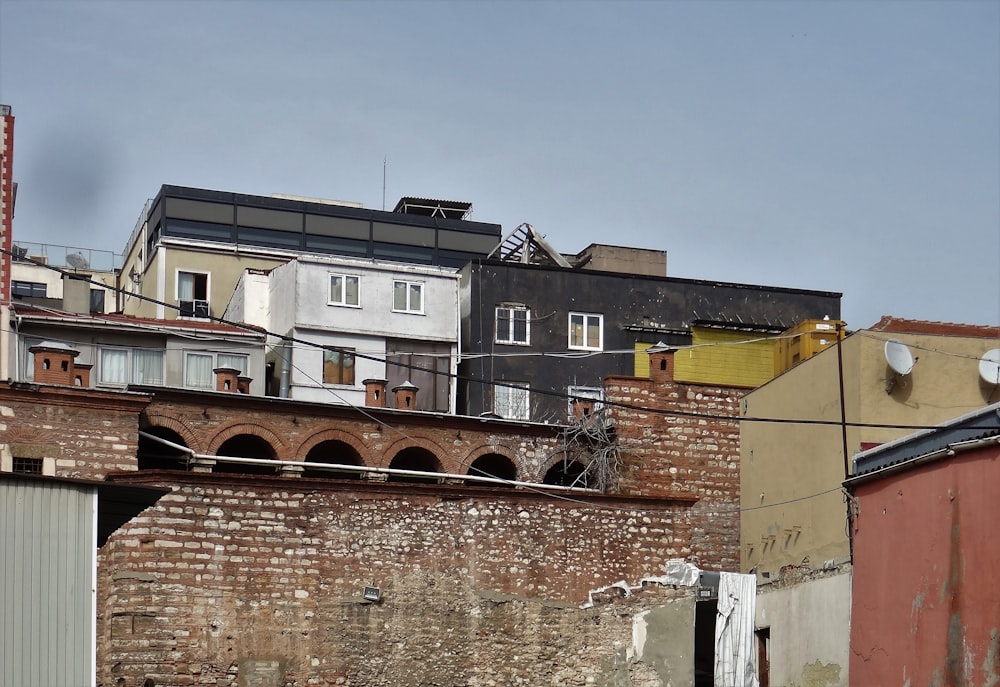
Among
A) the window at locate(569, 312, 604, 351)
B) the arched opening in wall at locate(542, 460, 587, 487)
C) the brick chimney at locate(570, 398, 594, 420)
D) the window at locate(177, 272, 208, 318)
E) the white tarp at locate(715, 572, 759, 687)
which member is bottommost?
the white tarp at locate(715, 572, 759, 687)

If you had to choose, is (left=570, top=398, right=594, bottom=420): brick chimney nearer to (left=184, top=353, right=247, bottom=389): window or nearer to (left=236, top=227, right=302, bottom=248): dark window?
(left=184, top=353, right=247, bottom=389): window

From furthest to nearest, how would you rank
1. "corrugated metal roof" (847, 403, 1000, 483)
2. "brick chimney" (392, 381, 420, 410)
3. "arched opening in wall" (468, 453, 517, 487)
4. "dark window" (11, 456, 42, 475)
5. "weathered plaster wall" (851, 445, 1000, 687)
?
1. "brick chimney" (392, 381, 420, 410)
2. "arched opening in wall" (468, 453, 517, 487)
3. "dark window" (11, 456, 42, 475)
4. "corrugated metal roof" (847, 403, 1000, 483)
5. "weathered plaster wall" (851, 445, 1000, 687)

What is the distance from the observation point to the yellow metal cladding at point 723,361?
45281 mm

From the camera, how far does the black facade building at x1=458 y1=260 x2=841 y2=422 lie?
1724 inches

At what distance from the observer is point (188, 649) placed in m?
29.7

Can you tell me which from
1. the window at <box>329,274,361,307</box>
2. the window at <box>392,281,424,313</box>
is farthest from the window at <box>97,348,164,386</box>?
the window at <box>392,281,424,313</box>

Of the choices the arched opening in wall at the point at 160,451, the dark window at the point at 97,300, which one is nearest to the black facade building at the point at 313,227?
the dark window at the point at 97,300

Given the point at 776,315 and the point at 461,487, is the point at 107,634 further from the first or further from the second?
the point at 776,315

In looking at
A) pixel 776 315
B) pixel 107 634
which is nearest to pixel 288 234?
pixel 776 315

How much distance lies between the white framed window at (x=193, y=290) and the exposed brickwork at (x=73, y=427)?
59.3 feet

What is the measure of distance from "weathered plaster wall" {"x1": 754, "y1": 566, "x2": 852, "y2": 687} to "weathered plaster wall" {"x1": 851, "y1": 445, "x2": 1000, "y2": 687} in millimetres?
750

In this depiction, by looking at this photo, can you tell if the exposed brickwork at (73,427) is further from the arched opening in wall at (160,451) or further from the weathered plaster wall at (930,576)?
the weathered plaster wall at (930,576)

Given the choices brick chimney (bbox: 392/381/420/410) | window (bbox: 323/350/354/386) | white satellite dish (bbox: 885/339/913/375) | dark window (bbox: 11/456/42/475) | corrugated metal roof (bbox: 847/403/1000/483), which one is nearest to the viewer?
corrugated metal roof (bbox: 847/403/1000/483)

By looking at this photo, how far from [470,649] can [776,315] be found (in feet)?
62.3
